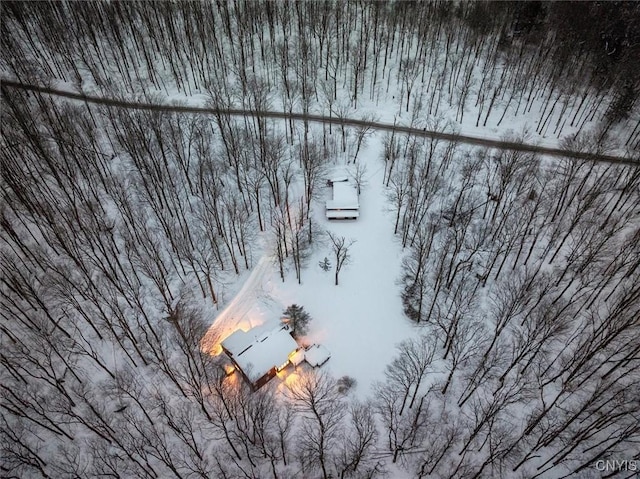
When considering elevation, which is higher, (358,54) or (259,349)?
(358,54)

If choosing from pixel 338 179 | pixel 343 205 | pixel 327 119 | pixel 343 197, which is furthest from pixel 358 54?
pixel 343 205

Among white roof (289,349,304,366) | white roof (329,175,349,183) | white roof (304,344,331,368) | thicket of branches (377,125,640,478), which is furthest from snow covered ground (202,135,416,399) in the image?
white roof (329,175,349,183)

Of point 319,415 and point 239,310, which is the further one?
point 239,310

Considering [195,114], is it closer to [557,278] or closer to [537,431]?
[557,278]

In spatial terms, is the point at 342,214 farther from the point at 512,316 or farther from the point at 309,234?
the point at 512,316

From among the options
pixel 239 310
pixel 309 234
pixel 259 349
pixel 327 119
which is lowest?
pixel 259 349

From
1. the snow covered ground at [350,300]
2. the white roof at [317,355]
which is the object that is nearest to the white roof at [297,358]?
the white roof at [317,355]

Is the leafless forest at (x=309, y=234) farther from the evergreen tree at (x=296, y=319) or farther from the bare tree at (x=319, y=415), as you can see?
the evergreen tree at (x=296, y=319)
